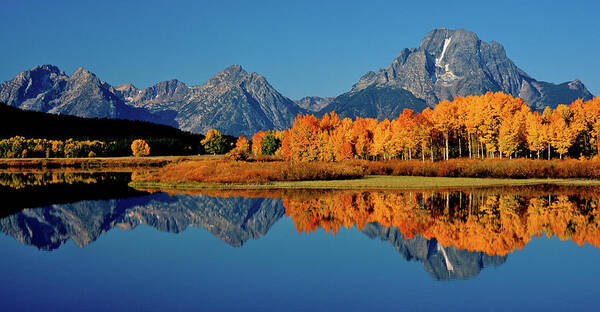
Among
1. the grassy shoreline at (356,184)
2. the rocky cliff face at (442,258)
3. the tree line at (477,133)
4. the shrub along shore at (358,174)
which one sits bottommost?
the rocky cliff face at (442,258)

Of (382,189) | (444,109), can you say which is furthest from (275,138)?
(382,189)

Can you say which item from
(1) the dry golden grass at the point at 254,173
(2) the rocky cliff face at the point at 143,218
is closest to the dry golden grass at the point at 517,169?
(1) the dry golden grass at the point at 254,173

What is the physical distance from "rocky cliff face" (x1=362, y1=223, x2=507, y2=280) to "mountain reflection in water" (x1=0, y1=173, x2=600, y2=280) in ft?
0.13

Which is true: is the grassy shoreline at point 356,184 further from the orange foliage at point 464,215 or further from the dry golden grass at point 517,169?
the orange foliage at point 464,215

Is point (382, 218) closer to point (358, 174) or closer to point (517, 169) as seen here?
point (358, 174)

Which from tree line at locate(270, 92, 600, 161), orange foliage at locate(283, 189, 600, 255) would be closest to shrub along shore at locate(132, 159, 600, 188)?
orange foliage at locate(283, 189, 600, 255)

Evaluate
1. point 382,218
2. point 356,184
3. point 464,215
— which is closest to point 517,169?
point 356,184

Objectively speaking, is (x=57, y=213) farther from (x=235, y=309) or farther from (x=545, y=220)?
(x=545, y=220)

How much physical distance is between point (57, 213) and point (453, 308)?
3163 cm

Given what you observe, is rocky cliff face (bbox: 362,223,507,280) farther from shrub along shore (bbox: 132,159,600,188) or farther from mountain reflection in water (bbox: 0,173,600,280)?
shrub along shore (bbox: 132,159,600,188)

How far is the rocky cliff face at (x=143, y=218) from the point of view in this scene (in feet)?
86.4

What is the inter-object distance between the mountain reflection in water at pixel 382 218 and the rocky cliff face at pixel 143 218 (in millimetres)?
63

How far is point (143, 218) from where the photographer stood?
3206cm

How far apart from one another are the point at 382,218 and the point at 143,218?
16.2 meters
